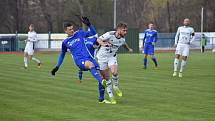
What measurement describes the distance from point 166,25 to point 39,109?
8312cm

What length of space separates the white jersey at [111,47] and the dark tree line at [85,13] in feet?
211

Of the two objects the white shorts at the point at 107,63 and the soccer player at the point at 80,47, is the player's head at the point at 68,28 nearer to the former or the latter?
the soccer player at the point at 80,47

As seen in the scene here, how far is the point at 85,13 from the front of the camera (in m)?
84.6

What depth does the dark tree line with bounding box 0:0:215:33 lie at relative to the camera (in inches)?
3322

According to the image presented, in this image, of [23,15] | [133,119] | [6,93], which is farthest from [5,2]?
[133,119]

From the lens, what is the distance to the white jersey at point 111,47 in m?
15.1

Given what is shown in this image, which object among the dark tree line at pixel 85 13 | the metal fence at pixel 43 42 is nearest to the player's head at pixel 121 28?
the metal fence at pixel 43 42

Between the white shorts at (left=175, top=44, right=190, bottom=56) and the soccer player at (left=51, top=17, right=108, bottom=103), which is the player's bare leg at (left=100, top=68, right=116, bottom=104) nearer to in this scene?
the soccer player at (left=51, top=17, right=108, bottom=103)

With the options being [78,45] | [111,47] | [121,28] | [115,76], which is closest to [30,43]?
[115,76]

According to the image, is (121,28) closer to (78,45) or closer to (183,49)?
(78,45)

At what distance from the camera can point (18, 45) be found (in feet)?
203

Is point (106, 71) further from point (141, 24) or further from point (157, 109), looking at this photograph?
point (141, 24)

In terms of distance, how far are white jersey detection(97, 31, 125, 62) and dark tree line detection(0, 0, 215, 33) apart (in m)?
64.3

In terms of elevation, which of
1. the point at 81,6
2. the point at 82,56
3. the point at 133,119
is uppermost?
the point at 81,6
